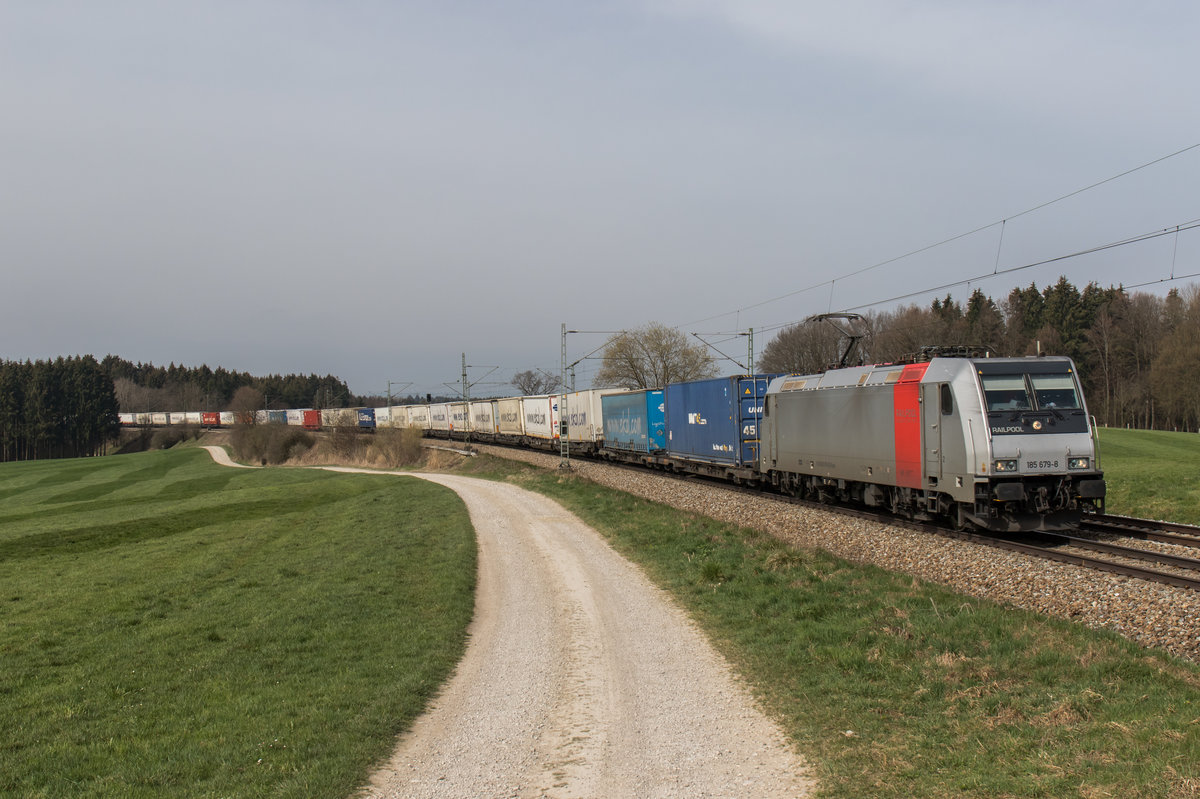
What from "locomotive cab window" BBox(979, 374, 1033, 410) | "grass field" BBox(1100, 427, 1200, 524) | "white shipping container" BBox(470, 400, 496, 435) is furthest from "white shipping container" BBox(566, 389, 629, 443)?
"locomotive cab window" BBox(979, 374, 1033, 410)

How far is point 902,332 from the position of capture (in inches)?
2724

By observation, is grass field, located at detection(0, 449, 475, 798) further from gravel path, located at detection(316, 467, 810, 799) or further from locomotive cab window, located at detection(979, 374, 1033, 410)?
locomotive cab window, located at detection(979, 374, 1033, 410)

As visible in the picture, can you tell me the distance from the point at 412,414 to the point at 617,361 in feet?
76.9

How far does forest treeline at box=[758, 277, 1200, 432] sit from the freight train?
132 ft

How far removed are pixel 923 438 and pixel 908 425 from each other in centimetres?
68

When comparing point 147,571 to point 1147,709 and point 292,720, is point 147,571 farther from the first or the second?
point 1147,709

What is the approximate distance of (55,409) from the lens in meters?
135

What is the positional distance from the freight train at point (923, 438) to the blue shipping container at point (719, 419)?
49mm

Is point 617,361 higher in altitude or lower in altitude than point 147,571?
higher

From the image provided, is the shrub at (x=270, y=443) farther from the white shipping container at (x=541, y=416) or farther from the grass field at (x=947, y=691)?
the grass field at (x=947, y=691)

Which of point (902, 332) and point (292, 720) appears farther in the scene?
point (902, 332)

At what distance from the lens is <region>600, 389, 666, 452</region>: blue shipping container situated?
36.6 m

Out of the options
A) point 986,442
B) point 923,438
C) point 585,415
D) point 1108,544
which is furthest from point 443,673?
point 585,415

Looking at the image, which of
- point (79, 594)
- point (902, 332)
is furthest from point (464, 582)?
point (902, 332)
